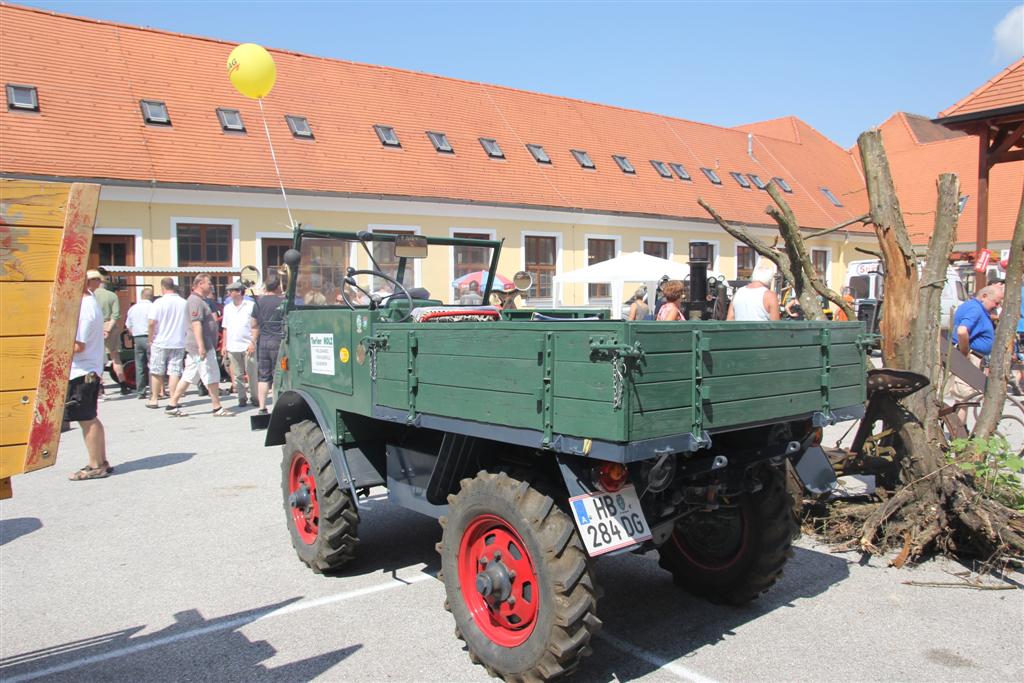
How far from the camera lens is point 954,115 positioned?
44.0ft

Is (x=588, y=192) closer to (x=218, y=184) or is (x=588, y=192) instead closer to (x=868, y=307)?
(x=868, y=307)

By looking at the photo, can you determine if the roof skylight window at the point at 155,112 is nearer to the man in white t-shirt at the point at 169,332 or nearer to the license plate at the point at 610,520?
the man in white t-shirt at the point at 169,332

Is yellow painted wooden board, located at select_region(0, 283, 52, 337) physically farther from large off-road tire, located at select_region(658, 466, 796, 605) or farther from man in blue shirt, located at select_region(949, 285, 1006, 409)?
man in blue shirt, located at select_region(949, 285, 1006, 409)

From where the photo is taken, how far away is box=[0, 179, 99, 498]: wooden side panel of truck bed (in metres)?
2.35

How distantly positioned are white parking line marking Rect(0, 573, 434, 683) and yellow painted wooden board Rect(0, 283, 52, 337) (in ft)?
6.69

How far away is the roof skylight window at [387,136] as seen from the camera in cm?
2281

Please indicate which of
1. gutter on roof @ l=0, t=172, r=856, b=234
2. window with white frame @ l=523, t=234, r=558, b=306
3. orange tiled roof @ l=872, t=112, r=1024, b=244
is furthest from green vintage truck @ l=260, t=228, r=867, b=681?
orange tiled roof @ l=872, t=112, r=1024, b=244

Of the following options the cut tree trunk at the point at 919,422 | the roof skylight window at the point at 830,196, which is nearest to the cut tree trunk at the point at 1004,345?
the cut tree trunk at the point at 919,422

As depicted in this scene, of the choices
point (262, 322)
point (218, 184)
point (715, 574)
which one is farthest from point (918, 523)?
point (218, 184)

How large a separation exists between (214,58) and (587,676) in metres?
22.1

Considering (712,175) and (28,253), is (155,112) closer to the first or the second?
(712,175)

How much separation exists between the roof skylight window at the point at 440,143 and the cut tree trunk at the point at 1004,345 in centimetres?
1956

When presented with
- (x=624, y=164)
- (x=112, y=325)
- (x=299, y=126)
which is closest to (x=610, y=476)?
(x=112, y=325)

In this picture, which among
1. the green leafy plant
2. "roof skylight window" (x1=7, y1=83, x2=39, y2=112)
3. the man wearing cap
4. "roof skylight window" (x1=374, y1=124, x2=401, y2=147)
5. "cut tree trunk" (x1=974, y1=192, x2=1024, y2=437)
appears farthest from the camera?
"roof skylight window" (x1=374, y1=124, x2=401, y2=147)
